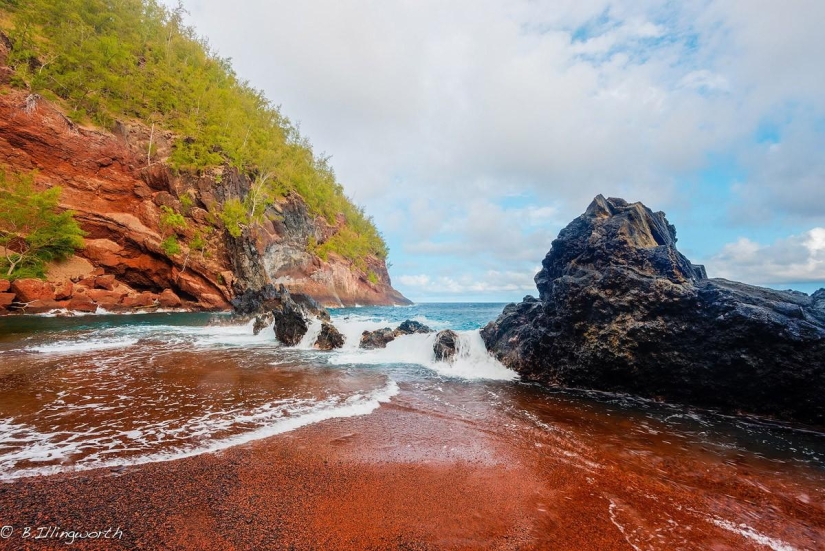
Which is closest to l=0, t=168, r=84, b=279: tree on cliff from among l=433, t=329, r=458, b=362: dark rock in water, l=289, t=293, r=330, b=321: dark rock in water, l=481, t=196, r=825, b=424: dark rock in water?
l=289, t=293, r=330, b=321: dark rock in water

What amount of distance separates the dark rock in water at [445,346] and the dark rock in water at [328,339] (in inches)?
182

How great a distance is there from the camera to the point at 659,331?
7.68 metres

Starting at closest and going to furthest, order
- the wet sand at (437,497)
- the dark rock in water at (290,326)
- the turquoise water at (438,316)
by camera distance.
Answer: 1. the wet sand at (437,497)
2. the dark rock in water at (290,326)
3. the turquoise water at (438,316)

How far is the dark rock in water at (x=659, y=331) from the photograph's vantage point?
6.41 metres

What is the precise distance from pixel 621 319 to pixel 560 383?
2297 mm

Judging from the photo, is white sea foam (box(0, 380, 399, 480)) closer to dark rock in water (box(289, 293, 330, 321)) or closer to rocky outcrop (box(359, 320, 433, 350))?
rocky outcrop (box(359, 320, 433, 350))

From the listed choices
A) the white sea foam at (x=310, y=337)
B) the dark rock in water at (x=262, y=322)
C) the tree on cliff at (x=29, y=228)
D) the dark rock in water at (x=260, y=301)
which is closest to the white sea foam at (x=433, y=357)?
the white sea foam at (x=310, y=337)

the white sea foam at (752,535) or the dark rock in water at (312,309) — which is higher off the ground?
the dark rock in water at (312,309)

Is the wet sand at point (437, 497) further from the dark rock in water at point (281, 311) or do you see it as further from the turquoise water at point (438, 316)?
the turquoise water at point (438, 316)

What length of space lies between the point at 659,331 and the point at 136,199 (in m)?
40.4

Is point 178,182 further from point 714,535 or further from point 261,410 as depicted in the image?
point 714,535

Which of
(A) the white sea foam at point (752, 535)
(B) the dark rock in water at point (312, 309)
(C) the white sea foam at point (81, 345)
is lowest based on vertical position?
(C) the white sea foam at point (81, 345)

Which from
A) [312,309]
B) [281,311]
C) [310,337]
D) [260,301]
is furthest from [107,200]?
[310,337]

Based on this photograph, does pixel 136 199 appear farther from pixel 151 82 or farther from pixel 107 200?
pixel 151 82
